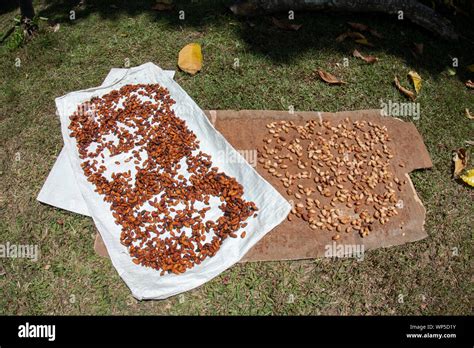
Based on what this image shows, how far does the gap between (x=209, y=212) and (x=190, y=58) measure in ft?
7.06

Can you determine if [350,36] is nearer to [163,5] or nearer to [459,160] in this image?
[459,160]

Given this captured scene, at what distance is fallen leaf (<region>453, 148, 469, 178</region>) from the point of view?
383 cm

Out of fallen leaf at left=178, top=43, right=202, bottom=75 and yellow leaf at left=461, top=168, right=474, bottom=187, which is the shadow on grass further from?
yellow leaf at left=461, top=168, right=474, bottom=187

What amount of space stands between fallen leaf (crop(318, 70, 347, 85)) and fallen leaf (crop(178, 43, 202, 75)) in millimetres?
1462

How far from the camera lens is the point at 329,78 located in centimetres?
447

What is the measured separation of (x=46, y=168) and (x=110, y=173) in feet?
2.20

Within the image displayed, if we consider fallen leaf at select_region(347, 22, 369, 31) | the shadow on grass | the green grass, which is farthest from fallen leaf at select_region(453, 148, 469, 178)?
fallen leaf at select_region(347, 22, 369, 31)

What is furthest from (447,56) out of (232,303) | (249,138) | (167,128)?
(232,303)

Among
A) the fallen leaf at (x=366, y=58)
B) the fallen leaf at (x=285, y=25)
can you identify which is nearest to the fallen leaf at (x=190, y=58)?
the fallen leaf at (x=285, y=25)

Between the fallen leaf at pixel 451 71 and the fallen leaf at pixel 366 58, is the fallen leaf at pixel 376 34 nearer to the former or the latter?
the fallen leaf at pixel 366 58

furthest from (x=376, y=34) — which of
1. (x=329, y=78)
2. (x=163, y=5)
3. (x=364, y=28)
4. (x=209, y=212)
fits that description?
(x=209, y=212)

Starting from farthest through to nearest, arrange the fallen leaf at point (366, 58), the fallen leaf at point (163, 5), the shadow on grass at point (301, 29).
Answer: the fallen leaf at point (163, 5) → the shadow on grass at point (301, 29) → the fallen leaf at point (366, 58)

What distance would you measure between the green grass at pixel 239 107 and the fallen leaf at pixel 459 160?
0.25 ft

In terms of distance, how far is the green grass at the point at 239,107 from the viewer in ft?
9.91
